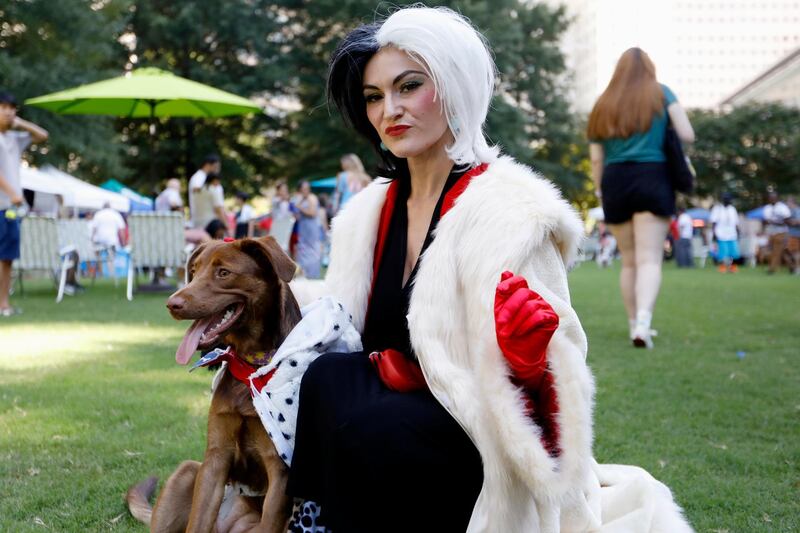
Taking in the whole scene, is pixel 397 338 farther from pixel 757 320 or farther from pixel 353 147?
pixel 353 147

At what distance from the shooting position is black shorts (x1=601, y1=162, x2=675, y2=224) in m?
6.88

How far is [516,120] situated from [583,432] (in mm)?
33731

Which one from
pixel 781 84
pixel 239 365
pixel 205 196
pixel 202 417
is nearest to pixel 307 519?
pixel 239 365

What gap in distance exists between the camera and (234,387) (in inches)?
110

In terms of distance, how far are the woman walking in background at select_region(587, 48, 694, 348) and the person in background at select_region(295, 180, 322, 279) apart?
674 cm

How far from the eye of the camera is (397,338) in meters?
2.82

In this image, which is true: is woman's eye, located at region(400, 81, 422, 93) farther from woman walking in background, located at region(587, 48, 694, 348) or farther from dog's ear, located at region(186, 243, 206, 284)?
woman walking in background, located at region(587, 48, 694, 348)

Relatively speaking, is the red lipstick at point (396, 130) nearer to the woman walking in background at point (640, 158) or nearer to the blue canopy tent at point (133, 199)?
the woman walking in background at point (640, 158)

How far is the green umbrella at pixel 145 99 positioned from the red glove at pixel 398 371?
435 inches

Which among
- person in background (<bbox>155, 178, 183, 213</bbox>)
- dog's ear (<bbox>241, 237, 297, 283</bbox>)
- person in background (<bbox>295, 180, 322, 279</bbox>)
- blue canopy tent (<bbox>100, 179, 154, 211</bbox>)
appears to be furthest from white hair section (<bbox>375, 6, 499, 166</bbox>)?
blue canopy tent (<bbox>100, 179, 154, 211</bbox>)

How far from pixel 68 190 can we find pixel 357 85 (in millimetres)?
22761

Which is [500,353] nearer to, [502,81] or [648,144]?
[648,144]

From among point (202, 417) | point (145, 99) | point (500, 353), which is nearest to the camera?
point (500, 353)

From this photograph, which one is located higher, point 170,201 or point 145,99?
point 145,99
